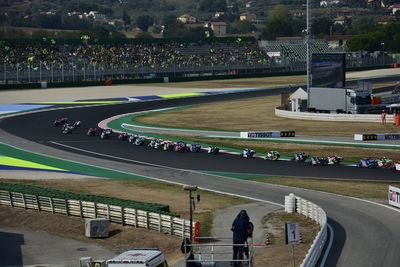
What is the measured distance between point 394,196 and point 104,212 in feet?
42.4

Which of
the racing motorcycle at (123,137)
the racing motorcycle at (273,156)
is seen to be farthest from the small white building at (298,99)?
the racing motorcycle at (273,156)

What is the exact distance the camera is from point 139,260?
25.5 metres

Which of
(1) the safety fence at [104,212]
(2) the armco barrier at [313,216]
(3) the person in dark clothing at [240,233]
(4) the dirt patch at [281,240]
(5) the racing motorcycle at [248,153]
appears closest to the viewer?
(2) the armco barrier at [313,216]

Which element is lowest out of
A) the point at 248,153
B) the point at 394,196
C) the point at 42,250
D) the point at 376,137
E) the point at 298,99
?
the point at 42,250

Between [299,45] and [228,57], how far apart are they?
79.6 feet

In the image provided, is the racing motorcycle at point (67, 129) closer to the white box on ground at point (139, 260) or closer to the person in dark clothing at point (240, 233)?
the person in dark clothing at point (240, 233)

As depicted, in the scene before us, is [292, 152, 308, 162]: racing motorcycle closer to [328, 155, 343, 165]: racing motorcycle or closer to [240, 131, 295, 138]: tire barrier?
[328, 155, 343, 165]: racing motorcycle

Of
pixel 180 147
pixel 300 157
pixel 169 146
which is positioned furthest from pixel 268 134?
pixel 300 157

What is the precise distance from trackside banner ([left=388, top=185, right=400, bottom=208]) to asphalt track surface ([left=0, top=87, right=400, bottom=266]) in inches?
24.9

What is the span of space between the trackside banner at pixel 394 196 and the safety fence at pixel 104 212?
9.30m

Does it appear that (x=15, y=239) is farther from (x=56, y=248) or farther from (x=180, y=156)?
(x=180, y=156)

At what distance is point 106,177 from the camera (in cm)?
5094

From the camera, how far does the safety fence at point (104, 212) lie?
1400 inches

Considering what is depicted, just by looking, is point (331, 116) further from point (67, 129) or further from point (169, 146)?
point (67, 129)
